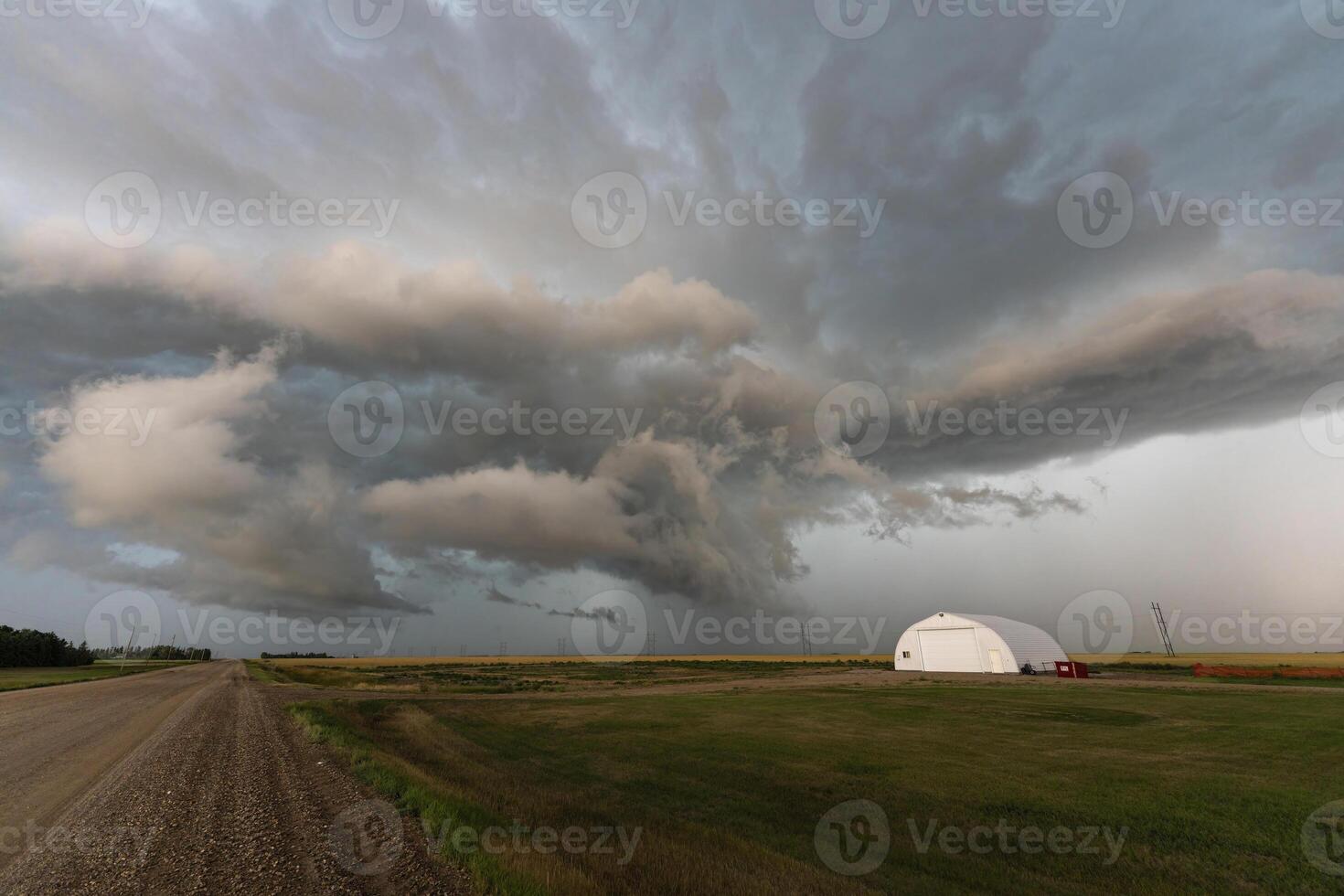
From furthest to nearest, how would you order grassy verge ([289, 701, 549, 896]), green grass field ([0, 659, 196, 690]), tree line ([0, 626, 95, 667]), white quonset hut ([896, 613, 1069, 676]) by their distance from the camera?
1. tree line ([0, 626, 95, 667])
2. white quonset hut ([896, 613, 1069, 676])
3. green grass field ([0, 659, 196, 690])
4. grassy verge ([289, 701, 549, 896])

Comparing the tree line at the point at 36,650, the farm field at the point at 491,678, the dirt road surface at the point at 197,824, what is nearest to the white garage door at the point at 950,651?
the farm field at the point at 491,678

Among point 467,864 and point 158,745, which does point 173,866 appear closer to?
point 467,864

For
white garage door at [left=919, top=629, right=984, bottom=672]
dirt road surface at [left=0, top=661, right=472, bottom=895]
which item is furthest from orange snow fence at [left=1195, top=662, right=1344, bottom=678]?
dirt road surface at [left=0, top=661, right=472, bottom=895]

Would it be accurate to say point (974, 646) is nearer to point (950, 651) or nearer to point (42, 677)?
point (950, 651)

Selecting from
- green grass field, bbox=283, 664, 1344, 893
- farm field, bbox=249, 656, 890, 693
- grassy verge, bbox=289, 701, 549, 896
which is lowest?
farm field, bbox=249, 656, 890, 693

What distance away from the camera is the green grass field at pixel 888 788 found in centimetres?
1203

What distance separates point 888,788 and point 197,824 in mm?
19481

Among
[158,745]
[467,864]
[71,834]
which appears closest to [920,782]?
[467,864]

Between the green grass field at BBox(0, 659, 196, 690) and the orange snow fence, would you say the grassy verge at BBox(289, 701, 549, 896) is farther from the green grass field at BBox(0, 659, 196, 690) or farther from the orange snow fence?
the orange snow fence

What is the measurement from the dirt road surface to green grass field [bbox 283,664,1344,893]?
4.52 ft

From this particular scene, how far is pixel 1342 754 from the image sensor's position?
22953 millimetres

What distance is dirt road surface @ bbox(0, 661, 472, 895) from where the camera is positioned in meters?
10.5

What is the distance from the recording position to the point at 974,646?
4129 inches

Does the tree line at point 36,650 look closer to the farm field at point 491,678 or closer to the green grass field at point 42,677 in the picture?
the green grass field at point 42,677
